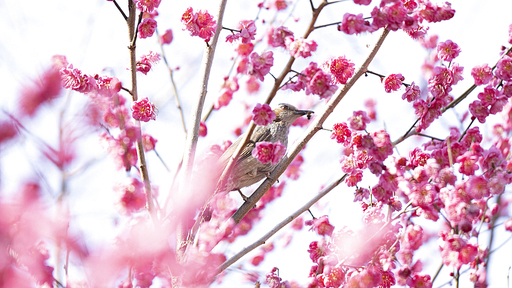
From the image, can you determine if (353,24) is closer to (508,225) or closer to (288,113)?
(508,225)

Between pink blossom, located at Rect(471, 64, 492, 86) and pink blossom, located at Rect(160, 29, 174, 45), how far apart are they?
8.77 feet

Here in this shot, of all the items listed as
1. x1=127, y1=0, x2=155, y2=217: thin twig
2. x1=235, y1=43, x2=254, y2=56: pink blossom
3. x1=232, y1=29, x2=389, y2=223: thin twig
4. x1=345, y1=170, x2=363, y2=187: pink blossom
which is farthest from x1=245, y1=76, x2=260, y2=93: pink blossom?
x1=345, y1=170, x2=363, y2=187: pink blossom

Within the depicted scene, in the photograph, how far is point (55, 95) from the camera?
1.77 metres

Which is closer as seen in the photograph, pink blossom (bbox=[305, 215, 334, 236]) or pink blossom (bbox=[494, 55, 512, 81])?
pink blossom (bbox=[494, 55, 512, 81])

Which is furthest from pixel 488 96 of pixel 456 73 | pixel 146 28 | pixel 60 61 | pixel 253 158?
pixel 60 61

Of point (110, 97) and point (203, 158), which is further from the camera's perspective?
point (203, 158)

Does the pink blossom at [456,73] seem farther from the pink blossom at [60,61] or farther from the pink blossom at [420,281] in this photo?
the pink blossom at [60,61]

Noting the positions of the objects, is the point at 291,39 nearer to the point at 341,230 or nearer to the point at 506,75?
the point at 341,230

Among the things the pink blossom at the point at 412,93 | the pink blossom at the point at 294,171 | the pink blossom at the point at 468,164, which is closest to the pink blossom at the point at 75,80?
the pink blossom at the point at 412,93

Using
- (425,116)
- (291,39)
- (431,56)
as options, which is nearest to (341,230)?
(425,116)

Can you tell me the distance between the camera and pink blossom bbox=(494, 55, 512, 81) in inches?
101

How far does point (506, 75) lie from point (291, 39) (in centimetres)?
136

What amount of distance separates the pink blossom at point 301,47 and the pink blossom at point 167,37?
2.37 m

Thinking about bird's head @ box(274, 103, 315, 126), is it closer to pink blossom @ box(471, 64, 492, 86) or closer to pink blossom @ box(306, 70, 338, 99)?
pink blossom @ box(471, 64, 492, 86)
